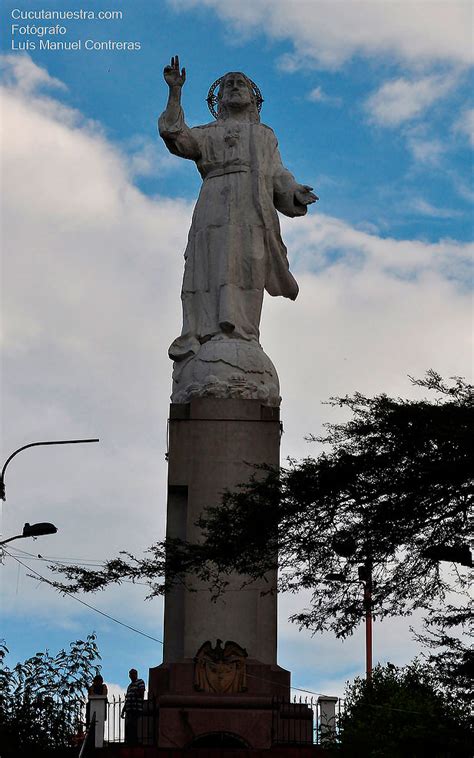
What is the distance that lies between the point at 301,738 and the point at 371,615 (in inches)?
290

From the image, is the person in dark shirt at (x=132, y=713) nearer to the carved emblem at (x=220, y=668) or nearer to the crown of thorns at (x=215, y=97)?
the carved emblem at (x=220, y=668)

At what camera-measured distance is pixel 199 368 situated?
95.3 ft

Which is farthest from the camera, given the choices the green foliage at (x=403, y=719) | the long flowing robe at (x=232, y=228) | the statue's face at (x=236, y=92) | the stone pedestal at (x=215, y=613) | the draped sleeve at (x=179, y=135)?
the statue's face at (x=236, y=92)

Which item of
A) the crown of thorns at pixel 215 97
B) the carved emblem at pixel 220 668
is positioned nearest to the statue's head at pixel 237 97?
the crown of thorns at pixel 215 97

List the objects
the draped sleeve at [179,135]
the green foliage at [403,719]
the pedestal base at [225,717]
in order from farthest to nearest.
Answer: the draped sleeve at [179,135], the pedestal base at [225,717], the green foliage at [403,719]

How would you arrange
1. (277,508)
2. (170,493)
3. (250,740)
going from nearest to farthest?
(277,508) → (250,740) → (170,493)

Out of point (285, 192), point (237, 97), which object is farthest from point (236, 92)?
point (285, 192)

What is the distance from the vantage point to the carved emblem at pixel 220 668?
26.2 metres

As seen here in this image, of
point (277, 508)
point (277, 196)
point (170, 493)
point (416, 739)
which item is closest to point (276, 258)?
point (277, 196)

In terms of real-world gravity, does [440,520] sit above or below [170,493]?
below

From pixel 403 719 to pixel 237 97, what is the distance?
1245cm

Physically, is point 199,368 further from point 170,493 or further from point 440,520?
point 440,520

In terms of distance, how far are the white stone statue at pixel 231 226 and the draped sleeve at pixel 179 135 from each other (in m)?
0.02

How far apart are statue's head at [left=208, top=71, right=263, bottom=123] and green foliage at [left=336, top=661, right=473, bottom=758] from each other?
34.5ft
